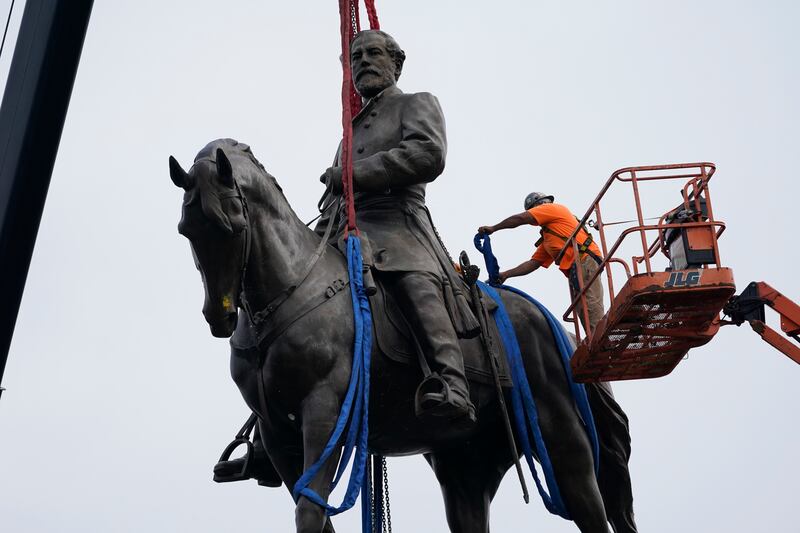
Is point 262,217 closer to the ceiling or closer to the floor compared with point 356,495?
closer to the ceiling

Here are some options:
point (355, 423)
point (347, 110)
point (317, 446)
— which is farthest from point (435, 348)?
point (347, 110)

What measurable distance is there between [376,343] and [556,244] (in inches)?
170

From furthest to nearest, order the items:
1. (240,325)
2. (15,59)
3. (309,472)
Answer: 1. (240,325)
2. (309,472)
3. (15,59)

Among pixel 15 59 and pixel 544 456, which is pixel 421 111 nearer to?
pixel 544 456

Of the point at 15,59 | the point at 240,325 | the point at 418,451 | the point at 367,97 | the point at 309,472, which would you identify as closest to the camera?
the point at 15,59

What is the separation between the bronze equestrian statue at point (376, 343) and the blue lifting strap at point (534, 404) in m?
0.10

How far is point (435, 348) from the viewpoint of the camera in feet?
42.3

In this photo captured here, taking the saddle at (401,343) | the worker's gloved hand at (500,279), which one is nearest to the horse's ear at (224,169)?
the saddle at (401,343)

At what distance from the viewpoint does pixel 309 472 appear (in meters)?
12.2

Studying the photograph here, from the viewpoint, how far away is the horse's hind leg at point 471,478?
578 inches

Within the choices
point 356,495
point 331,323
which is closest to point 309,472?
point 356,495

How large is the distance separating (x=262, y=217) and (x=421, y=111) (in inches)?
90.8

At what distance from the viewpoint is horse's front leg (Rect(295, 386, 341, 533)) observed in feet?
39.6

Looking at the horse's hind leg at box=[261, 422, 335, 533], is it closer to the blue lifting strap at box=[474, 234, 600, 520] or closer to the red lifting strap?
the red lifting strap
